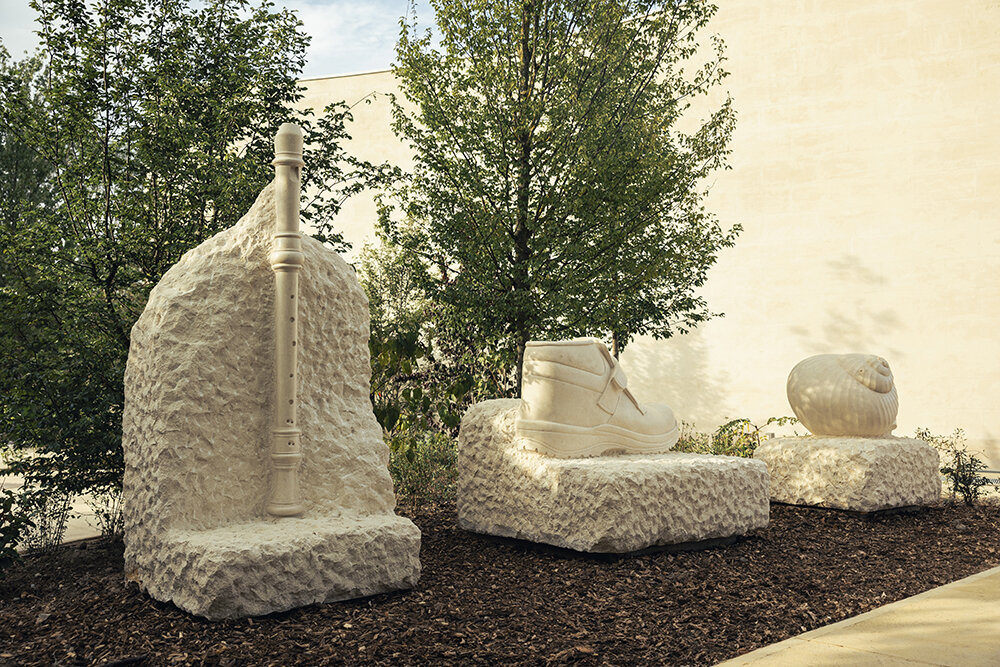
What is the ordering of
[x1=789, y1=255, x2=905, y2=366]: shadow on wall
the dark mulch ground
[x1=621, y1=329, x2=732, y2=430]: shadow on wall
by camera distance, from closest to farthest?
the dark mulch ground
[x1=789, y1=255, x2=905, y2=366]: shadow on wall
[x1=621, y1=329, x2=732, y2=430]: shadow on wall

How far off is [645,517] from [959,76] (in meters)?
8.46

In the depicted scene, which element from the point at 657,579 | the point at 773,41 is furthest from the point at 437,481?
the point at 773,41

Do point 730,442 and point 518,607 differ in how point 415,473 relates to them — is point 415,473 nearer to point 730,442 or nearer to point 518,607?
point 518,607

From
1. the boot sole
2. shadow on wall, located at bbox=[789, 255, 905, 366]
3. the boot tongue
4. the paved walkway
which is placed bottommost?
the paved walkway

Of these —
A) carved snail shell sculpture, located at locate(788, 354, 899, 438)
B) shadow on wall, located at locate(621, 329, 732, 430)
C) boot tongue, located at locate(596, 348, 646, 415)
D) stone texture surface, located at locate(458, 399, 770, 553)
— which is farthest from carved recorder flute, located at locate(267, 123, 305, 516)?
shadow on wall, located at locate(621, 329, 732, 430)

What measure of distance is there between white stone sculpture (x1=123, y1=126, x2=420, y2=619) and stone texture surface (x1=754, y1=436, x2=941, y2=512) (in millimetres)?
3821

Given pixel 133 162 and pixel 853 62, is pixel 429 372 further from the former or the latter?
pixel 853 62

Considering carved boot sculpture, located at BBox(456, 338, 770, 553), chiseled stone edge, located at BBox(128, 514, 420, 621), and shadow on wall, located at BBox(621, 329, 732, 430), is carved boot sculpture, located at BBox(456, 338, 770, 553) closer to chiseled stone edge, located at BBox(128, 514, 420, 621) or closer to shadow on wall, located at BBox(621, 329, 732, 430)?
chiseled stone edge, located at BBox(128, 514, 420, 621)

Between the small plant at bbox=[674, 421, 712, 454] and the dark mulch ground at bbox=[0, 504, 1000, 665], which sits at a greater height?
the small plant at bbox=[674, 421, 712, 454]

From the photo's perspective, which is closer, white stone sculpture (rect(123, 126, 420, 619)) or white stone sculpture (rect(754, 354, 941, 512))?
white stone sculpture (rect(123, 126, 420, 619))

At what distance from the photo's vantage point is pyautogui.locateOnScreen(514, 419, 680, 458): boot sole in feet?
16.9

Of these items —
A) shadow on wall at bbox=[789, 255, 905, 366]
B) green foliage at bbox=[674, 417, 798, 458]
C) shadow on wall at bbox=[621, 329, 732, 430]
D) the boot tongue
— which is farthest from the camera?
shadow on wall at bbox=[621, 329, 732, 430]

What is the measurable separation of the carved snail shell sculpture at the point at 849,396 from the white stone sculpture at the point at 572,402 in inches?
87.9

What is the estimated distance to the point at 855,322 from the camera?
10727mm
